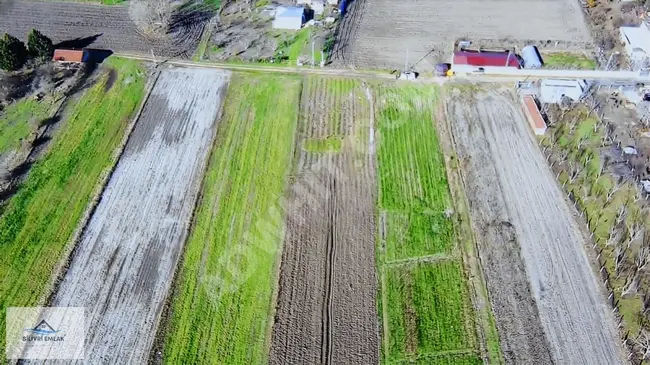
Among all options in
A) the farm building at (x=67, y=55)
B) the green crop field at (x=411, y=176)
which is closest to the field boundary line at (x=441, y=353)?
the green crop field at (x=411, y=176)

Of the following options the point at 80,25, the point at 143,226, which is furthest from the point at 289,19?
the point at 143,226

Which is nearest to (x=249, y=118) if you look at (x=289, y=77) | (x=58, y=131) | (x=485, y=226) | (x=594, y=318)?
(x=289, y=77)

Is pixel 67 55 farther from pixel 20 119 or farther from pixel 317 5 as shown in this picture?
pixel 317 5

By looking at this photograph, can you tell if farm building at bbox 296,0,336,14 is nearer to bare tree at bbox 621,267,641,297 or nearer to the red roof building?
the red roof building

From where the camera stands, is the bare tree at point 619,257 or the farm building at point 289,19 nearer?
the bare tree at point 619,257

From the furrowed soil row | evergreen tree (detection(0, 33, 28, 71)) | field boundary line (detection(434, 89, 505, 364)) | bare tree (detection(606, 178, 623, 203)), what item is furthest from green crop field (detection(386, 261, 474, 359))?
evergreen tree (detection(0, 33, 28, 71))

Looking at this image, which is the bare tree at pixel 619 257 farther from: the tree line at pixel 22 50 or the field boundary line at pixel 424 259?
the tree line at pixel 22 50
